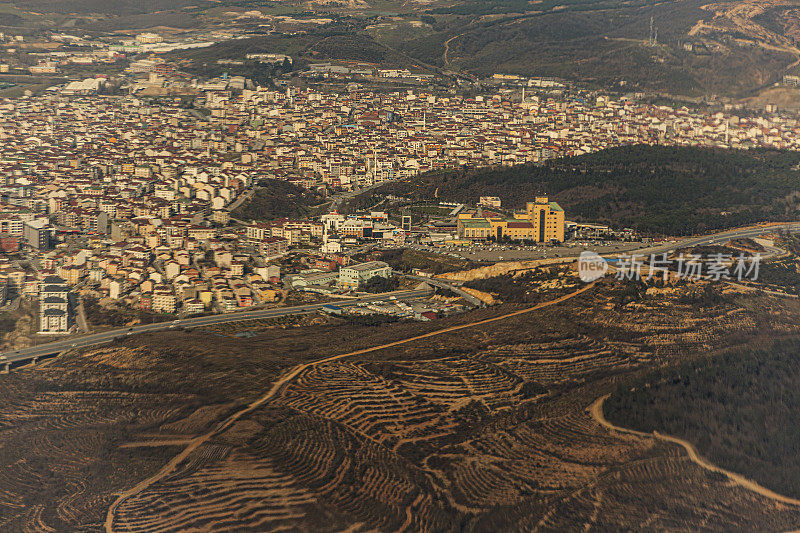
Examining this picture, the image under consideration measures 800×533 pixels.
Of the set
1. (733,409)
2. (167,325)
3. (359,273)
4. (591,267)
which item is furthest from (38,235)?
(733,409)

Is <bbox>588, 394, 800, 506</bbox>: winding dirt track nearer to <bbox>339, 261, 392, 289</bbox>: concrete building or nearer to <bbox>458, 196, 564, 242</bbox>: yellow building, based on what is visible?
<bbox>339, 261, 392, 289</bbox>: concrete building

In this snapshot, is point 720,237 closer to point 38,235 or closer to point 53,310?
point 53,310

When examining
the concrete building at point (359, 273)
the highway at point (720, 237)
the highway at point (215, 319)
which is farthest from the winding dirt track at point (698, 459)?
the highway at point (720, 237)

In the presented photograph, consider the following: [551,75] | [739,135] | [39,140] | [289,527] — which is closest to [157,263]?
[289,527]

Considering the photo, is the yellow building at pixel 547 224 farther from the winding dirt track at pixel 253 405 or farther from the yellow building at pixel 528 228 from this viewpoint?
the winding dirt track at pixel 253 405

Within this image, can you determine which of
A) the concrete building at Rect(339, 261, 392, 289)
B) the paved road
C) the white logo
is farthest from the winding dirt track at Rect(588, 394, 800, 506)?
the concrete building at Rect(339, 261, 392, 289)

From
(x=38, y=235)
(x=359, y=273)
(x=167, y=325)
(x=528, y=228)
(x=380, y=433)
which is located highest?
(x=528, y=228)

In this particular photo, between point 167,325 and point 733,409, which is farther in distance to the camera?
point 167,325
